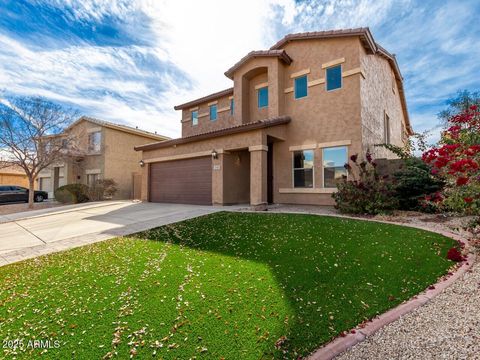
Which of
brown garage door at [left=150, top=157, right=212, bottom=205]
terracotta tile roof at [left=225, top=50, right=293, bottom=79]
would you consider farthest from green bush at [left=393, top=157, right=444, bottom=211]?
brown garage door at [left=150, top=157, right=212, bottom=205]

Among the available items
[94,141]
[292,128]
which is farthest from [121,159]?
[292,128]

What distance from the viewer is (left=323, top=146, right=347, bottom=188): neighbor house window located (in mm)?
11820

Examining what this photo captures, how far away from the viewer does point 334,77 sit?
1239cm

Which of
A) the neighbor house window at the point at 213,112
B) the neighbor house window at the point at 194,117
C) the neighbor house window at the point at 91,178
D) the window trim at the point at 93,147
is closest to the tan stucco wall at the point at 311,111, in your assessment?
the neighbor house window at the point at 213,112

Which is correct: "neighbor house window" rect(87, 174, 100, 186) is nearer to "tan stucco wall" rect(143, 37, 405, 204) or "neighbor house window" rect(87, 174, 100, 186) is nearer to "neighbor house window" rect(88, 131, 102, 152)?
"neighbor house window" rect(88, 131, 102, 152)

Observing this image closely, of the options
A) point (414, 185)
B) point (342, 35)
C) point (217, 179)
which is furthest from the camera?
point (217, 179)

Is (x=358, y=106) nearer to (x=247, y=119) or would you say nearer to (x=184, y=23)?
(x=247, y=119)

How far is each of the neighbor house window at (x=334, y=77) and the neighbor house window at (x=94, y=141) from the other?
19249 mm

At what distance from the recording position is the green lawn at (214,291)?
112 inches

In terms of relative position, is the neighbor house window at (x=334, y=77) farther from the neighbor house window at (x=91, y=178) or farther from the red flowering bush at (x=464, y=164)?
the neighbor house window at (x=91, y=178)

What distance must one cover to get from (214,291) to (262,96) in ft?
42.8

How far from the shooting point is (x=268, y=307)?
342 centimetres

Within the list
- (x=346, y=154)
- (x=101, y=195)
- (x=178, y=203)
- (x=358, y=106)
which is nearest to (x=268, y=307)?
(x=346, y=154)

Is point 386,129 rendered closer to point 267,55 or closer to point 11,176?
point 267,55
